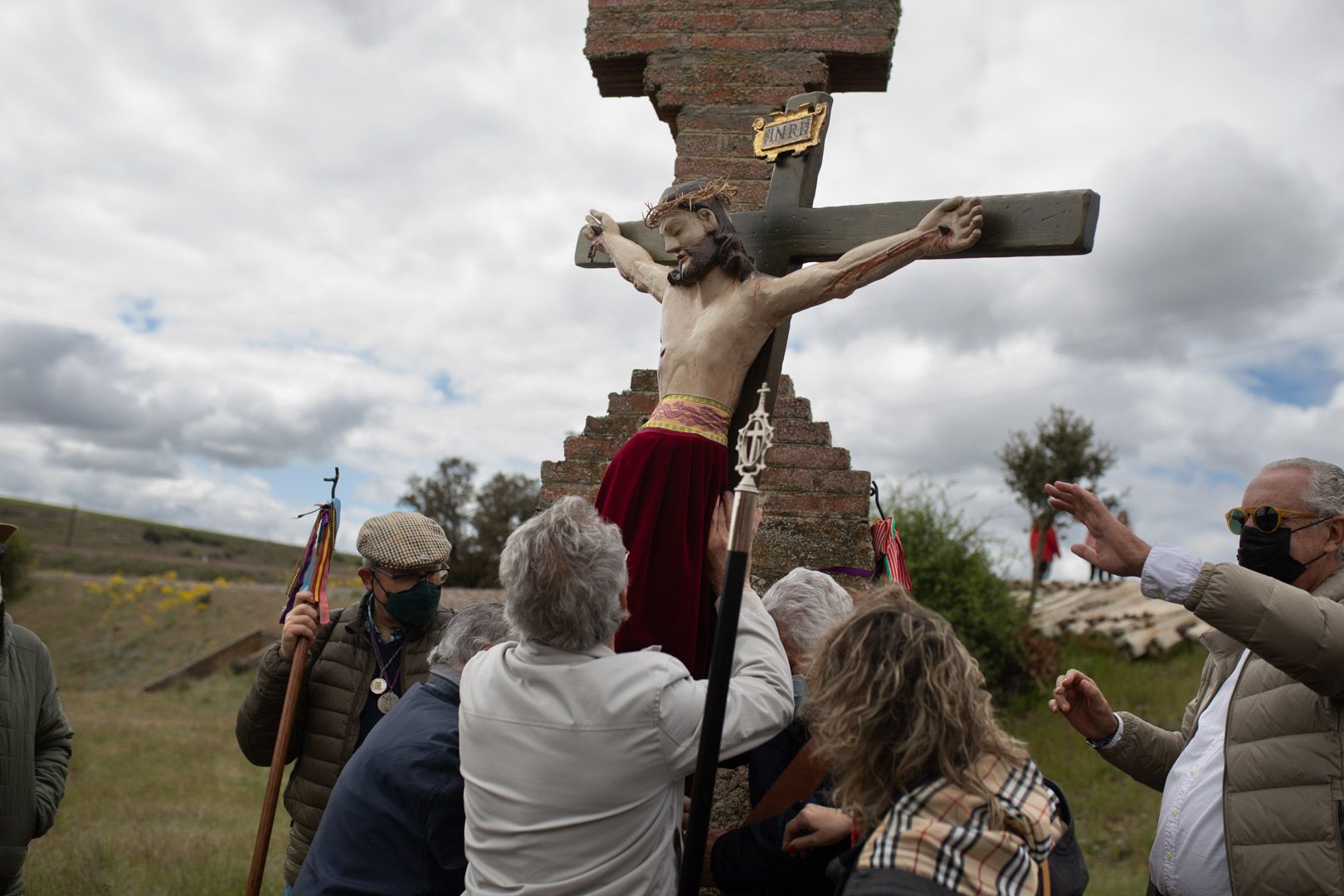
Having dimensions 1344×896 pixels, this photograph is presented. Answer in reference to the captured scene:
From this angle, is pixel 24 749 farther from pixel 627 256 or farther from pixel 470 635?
pixel 627 256

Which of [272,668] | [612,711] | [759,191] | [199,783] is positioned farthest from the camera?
[199,783]

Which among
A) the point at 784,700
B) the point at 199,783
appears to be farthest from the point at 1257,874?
the point at 199,783

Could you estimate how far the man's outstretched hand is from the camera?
2.28 m

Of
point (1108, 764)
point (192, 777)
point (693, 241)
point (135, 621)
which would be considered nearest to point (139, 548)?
point (135, 621)

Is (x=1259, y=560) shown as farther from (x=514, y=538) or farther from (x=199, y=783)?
(x=199, y=783)

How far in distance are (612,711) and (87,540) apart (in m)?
51.5

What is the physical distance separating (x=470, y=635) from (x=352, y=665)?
96 cm

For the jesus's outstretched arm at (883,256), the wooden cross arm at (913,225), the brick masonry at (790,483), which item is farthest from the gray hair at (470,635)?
the brick masonry at (790,483)

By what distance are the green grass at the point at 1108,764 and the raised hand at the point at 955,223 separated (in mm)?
4831

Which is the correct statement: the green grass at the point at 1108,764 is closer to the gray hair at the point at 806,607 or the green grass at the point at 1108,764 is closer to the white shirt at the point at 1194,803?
the white shirt at the point at 1194,803

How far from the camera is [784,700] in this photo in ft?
6.98

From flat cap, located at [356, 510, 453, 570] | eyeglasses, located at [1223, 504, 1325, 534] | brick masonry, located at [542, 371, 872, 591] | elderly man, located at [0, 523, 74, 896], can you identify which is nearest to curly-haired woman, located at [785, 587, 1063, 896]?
eyeglasses, located at [1223, 504, 1325, 534]

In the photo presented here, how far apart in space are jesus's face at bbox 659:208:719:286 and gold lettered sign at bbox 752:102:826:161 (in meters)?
0.35

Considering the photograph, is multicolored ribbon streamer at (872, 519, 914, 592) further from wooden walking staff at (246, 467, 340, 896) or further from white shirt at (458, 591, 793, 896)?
wooden walking staff at (246, 467, 340, 896)
